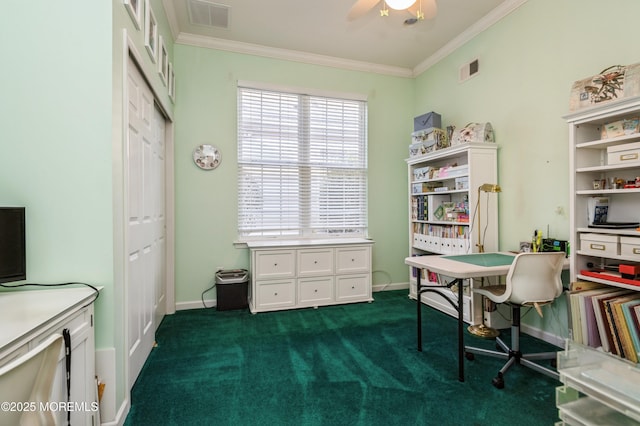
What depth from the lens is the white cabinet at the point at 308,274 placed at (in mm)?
3457

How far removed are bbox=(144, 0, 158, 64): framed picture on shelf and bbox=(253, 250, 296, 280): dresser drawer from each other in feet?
6.84

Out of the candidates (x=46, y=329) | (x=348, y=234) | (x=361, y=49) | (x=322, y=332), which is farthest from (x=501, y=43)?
(x=46, y=329)

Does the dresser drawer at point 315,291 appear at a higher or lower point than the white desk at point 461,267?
lower

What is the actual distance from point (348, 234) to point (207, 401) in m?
2.75

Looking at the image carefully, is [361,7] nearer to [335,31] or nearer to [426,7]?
[426,7]

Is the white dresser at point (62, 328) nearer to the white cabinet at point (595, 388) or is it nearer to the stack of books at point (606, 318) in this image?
the white cabinet at point (595, 388)

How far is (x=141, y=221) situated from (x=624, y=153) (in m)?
3.26

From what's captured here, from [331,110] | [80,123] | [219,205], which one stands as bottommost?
[219,205]

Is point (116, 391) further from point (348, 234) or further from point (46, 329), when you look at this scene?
point (348, 234)

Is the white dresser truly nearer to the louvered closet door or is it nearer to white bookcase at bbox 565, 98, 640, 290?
the louvered closet door

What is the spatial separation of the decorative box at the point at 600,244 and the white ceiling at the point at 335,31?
7.58 feet

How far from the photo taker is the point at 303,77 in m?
4.04

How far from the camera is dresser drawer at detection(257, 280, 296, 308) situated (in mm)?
3457

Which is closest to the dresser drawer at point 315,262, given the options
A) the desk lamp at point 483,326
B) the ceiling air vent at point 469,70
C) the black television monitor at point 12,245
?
the desk lamp at point 483,326
